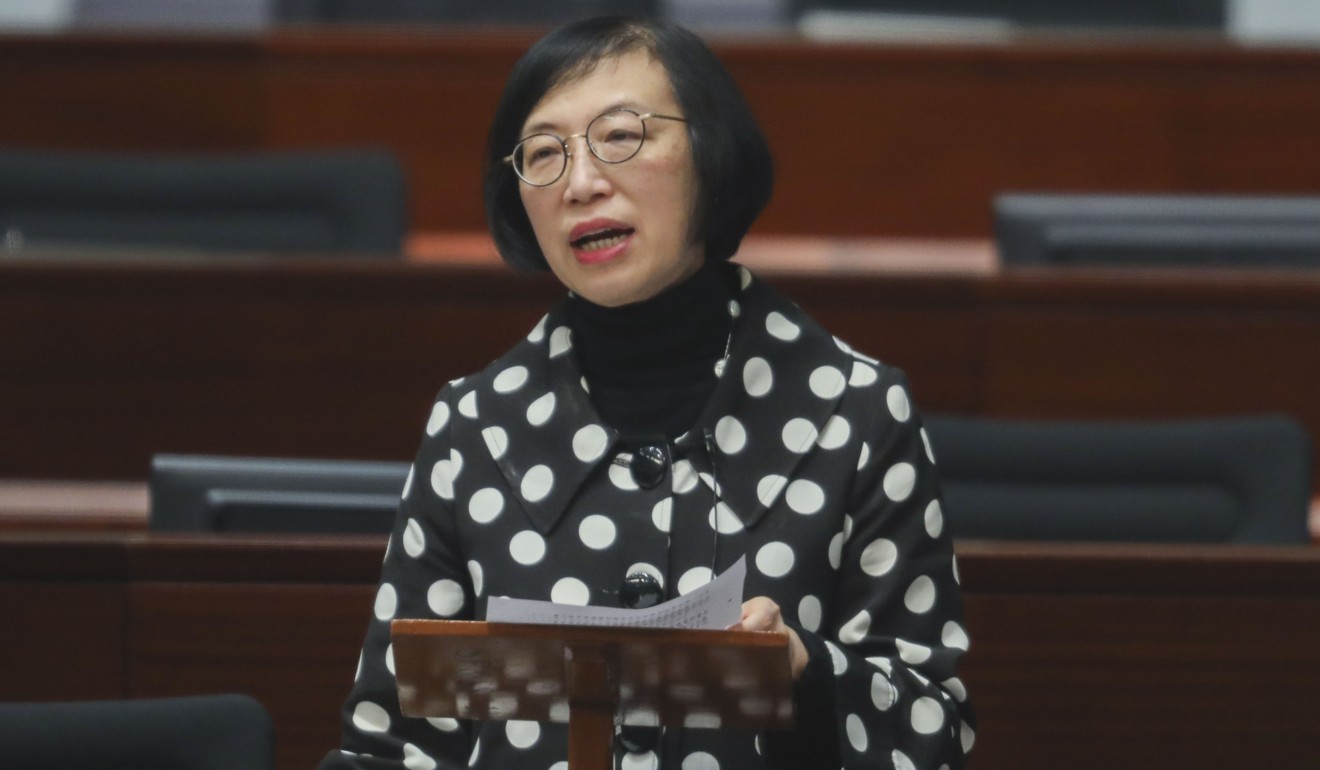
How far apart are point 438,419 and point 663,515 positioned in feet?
0.34

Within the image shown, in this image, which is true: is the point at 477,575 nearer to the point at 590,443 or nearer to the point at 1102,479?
the point at 590,443

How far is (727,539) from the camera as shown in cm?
66

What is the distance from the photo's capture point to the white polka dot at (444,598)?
0.68 metres

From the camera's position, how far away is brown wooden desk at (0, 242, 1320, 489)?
1270 millimetres

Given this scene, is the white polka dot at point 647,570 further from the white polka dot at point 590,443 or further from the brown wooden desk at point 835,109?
the brown wooden desk at point 835,109

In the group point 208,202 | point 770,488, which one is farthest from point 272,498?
point 208,202

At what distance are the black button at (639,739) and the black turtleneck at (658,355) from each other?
11 centimetres

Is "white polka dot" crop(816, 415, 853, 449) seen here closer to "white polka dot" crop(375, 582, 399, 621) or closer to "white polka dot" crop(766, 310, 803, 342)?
"white polka dot" crop(766, 310, 803, 342)

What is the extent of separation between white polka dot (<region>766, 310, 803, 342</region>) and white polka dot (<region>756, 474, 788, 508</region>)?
64 millimetres

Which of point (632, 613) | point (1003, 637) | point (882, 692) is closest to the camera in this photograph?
point (632, 613)

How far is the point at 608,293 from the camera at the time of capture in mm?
686

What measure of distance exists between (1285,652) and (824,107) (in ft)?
3.26

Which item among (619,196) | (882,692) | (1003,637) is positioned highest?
(619,196)

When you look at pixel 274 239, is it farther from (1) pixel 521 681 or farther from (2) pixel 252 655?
(1) pixel 521 681
